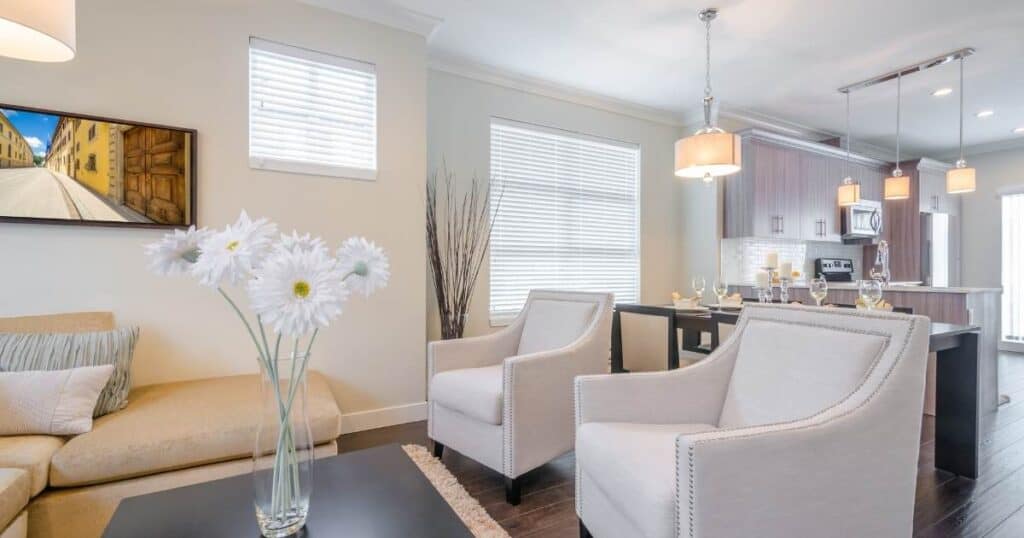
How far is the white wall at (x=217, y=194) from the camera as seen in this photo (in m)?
2.29

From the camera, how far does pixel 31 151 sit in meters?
2.19

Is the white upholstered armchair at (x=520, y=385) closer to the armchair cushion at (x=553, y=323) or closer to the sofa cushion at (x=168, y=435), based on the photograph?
the armchair cushion at (x=553, y=323)

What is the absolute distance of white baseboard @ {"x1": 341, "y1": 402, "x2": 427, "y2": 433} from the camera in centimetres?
292

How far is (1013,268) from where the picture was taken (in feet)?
19.8

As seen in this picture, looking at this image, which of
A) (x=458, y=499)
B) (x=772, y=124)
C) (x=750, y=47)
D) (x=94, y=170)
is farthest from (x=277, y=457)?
(x=772, y=124)

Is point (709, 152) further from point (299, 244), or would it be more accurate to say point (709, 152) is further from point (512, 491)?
point (299, 244)

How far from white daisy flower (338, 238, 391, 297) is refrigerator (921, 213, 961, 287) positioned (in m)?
7.20

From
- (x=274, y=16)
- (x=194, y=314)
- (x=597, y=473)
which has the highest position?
(x=274, y=16)

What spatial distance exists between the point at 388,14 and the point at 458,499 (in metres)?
2.88

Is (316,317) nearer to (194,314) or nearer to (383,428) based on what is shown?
(194,314)

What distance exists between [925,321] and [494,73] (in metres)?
3.36

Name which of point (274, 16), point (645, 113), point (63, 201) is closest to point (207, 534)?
point (63, 201)

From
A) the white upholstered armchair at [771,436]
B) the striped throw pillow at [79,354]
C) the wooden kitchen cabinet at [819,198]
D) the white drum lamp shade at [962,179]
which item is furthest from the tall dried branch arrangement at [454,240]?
the white drum lamp shade at [962,179]

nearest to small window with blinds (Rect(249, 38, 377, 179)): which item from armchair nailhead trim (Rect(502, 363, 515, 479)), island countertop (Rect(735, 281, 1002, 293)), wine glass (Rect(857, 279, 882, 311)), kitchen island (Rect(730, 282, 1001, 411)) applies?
armchair nailhead trim (Rect(502, 363, 515, 479))
